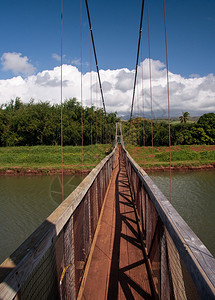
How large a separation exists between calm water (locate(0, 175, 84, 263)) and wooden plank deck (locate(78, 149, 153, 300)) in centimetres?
446

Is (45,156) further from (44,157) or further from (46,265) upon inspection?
(46,265)

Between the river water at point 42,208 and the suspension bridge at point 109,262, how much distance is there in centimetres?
456

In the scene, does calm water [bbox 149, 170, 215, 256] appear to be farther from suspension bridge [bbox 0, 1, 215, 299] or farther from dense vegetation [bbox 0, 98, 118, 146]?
dense vegetation [bbox 0, 98, 118, 146]

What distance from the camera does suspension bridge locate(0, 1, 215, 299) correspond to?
0.66 metres

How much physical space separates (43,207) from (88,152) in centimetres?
1687

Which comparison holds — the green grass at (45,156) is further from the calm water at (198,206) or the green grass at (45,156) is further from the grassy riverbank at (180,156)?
the calm water at (198,206)

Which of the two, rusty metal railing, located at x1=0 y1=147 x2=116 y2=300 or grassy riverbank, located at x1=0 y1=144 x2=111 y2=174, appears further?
grassy riverbank, located at x1=0 y1=144 x2=111 y2=174

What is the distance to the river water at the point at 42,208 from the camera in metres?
6.61

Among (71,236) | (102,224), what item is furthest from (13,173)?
(71,236)

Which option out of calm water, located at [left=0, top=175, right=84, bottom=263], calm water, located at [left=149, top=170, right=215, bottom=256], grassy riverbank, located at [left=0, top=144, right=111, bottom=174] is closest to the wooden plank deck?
calm water, located at [left=149, top=170, right=215, bottom=256]

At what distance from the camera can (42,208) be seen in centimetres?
933

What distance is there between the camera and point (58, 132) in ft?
107

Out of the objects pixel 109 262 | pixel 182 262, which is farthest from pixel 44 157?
pixel 182 262

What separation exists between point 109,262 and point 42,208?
8.16 m
